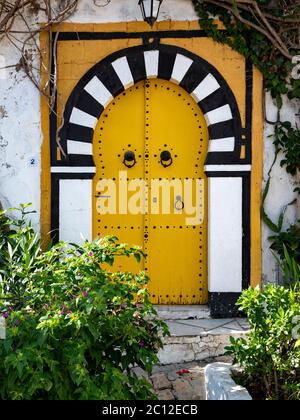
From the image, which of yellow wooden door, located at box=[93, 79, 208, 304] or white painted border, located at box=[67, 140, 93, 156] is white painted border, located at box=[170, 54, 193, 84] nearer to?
yellow wooden door, located at box=[93, 79, 208, 304]

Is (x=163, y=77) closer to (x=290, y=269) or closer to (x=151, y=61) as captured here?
(x=151, y=61)

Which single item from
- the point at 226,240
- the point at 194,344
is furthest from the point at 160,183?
the point at 194,344

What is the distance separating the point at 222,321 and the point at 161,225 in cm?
122

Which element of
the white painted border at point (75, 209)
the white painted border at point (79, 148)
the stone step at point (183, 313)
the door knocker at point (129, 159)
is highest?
the white painted border at point (79, 148)

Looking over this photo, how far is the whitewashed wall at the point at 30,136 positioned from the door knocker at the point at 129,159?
92 centimetres

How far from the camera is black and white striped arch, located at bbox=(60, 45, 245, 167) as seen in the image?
6719mm

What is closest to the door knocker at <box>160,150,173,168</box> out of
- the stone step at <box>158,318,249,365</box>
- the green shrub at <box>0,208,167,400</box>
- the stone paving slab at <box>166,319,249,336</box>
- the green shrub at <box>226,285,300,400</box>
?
the stone paving slab at <box>166,319,249,336</box>

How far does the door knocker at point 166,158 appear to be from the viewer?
6863 mm

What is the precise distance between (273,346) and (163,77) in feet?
12.2

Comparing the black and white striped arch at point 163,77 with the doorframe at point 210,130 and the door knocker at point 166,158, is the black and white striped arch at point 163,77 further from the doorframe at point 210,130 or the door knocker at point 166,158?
the door knocker at point 166,158

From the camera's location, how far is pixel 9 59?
6.80 meters

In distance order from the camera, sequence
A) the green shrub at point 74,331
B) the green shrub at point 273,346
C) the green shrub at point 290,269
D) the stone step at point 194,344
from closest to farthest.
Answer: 1. the green shrub at point 74,331
2. the green shrub at point 273,346
3. the stone step at point 194,344
4. the green shrub at point 290,269

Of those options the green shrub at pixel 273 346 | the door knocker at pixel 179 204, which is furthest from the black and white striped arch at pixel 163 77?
the green shrub at pixel 273 346
